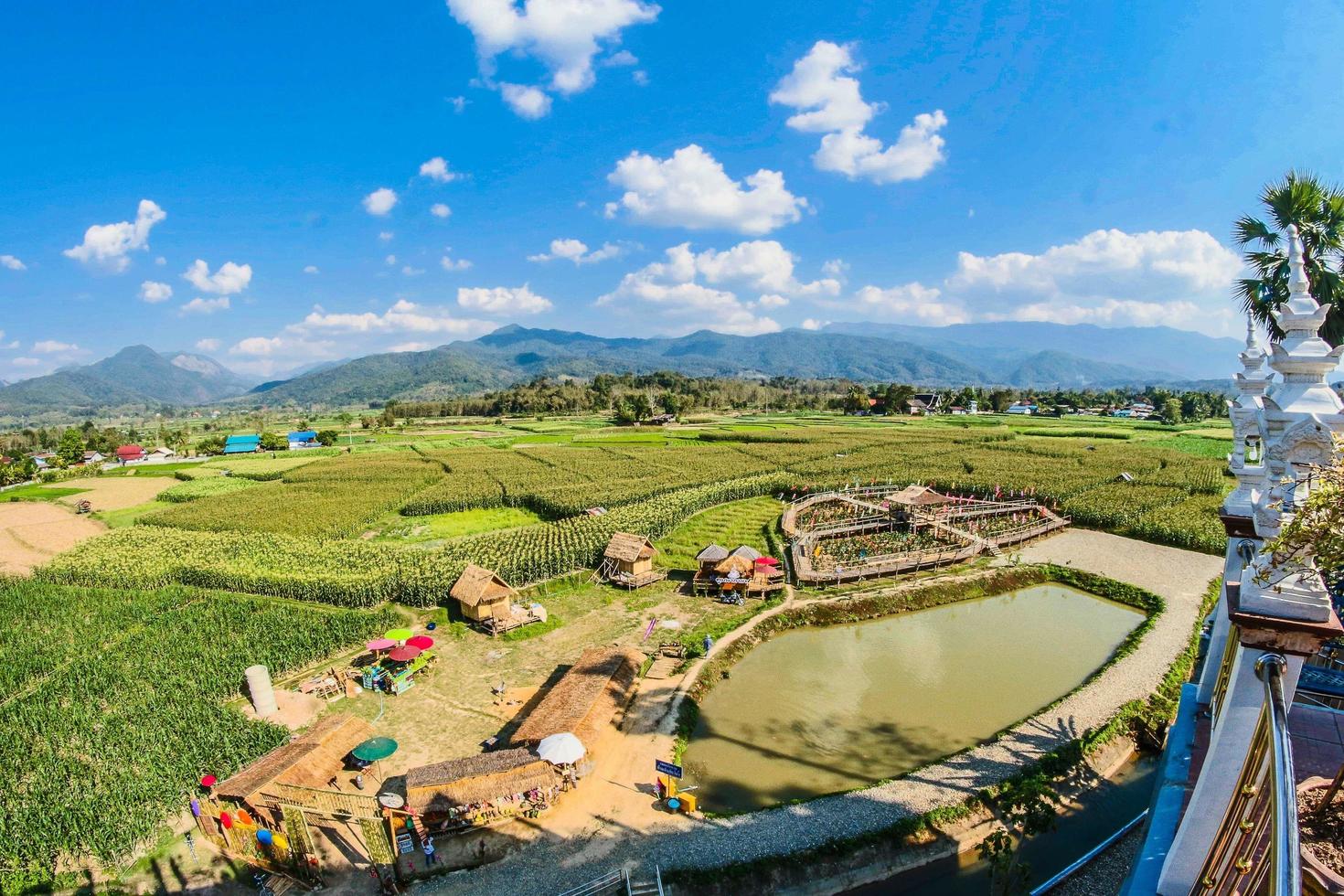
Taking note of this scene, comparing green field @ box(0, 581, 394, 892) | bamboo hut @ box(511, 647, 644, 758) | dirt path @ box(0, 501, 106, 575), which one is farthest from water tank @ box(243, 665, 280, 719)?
dirt path @ box(0, 501, 106, 575)

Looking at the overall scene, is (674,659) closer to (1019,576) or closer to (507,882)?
(507,882)

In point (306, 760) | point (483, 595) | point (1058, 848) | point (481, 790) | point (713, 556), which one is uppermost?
point (713, 556)

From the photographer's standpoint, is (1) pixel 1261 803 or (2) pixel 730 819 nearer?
(1) pixel 1261 803

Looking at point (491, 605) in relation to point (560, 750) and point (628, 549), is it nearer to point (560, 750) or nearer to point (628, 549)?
point (628, 549)

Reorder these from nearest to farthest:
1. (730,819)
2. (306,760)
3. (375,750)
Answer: (730,819), (306,760), (375,750)

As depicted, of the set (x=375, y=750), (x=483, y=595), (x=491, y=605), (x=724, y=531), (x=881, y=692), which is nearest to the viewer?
(x=375, y=750)

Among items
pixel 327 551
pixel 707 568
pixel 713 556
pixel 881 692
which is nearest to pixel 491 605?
pixel 707 568

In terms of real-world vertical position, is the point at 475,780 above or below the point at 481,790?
above
